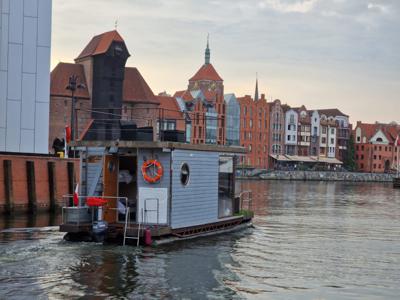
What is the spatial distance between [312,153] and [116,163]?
469 feet

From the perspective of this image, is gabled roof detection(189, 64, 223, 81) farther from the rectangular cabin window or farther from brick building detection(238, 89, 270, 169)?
the rectangular cabin window

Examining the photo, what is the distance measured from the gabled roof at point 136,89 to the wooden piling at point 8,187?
85.3 m

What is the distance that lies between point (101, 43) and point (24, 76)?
237 feet

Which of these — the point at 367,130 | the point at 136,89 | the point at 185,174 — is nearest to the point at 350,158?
the point at 367,130

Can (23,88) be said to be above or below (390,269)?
above

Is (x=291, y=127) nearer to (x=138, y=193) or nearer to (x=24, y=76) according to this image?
(x=24, y=76)

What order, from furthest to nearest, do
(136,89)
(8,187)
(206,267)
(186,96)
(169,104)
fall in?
(186,96) → (169,104) → (136,89) → (8,187) → (206,267)

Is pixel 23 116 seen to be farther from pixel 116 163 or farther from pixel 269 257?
pixel 269 257

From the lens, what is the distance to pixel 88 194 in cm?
2500

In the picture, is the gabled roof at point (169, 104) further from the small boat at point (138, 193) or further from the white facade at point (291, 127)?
the small boat at point (138, 193)

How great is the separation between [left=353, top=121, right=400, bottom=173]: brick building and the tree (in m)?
4.85

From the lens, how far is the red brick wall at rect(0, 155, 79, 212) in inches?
1485

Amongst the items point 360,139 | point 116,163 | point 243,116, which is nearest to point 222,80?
point 243,116

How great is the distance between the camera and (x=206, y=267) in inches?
821
